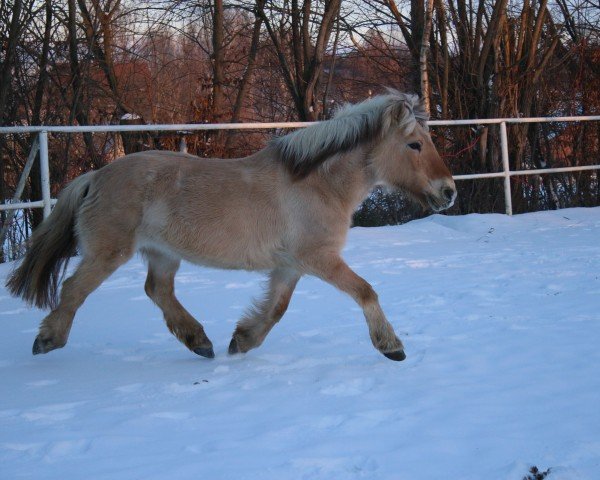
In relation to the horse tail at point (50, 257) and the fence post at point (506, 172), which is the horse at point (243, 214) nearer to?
the horse tail at point (50, 257)

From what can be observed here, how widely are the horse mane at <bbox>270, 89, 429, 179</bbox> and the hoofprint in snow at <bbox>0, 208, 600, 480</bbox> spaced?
1141 mm

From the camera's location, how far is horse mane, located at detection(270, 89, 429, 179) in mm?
4285

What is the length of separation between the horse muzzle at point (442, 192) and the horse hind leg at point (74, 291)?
189cm

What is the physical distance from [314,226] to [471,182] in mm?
7425

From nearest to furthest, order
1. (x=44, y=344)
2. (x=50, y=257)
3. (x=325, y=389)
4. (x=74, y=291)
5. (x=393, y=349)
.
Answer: (x=325, y=389), (x=393, y=349), (x=44, y=344), (x=74, y=291), (x=50, y=257)

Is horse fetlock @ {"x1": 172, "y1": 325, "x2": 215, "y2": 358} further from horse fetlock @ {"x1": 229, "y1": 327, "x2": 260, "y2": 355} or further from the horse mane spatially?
the horse mane

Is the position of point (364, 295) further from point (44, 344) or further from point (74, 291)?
point (44, 344)

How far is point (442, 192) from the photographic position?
4.37m

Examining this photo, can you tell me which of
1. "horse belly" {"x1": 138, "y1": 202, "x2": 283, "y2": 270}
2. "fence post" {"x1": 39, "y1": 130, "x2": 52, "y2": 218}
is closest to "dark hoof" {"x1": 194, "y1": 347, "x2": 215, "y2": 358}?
"horse belly" {"x1": 138, "y1": 202, "x2": 283, "y2": 270}

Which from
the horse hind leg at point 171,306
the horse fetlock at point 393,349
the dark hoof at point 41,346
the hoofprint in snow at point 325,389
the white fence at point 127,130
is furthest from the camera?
the white fence at point 127,130

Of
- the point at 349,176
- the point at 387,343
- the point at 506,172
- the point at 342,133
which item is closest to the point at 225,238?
the point at 349,176

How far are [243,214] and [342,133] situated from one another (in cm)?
82

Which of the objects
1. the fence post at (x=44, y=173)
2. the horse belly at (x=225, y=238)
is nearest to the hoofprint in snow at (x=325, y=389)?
the horse belly at (x=225, y=238)

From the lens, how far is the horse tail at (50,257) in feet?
14.5
